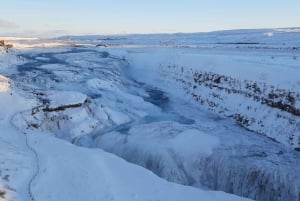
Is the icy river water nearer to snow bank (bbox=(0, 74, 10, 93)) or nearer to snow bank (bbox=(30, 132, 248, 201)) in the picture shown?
snow bank (bbox=(0, 74, 10, 93))

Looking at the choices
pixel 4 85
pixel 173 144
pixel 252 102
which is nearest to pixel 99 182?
pixel 173 144

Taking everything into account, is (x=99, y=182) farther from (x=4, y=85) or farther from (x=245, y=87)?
(x=245, y=87)

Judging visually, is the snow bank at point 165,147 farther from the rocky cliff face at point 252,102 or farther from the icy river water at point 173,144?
the rocky cliff face at point 252,102

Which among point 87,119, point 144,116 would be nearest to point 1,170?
point 87,119

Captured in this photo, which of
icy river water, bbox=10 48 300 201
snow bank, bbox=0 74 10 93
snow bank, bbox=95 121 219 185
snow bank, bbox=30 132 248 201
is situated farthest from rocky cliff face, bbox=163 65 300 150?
snow bank, bbox=0 74 10 93

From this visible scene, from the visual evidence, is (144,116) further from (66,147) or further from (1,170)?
(1,170)

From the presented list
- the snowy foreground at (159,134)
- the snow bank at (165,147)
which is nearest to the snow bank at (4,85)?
the snowy foreground at (159,134)
